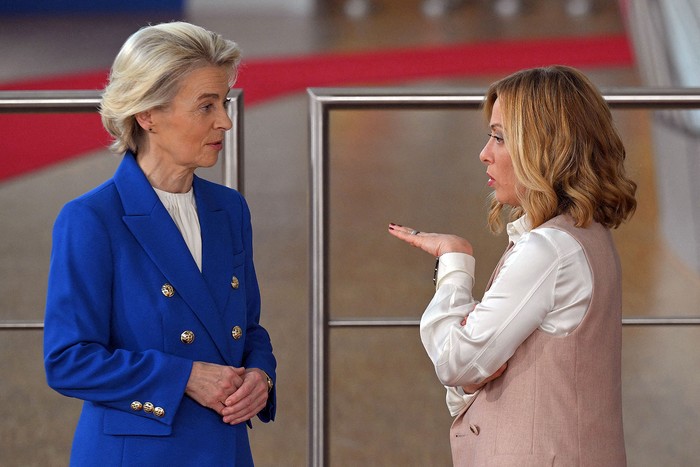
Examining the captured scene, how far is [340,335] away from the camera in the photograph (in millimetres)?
6215

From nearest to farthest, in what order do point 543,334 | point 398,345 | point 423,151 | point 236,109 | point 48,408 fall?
point 543,334 < point 236,109 < point 48,408 < point 398,345 < point 423,151

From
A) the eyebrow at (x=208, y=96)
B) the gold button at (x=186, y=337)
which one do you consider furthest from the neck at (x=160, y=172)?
the gold button at (x=186, y=337)

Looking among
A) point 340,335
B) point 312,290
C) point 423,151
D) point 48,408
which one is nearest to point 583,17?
point 423,151

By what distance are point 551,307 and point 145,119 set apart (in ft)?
2.09

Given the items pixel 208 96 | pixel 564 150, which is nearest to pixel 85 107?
pixel 208 96

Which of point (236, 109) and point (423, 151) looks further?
point (423, 151)

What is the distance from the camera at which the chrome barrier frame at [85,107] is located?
1969 millimetres

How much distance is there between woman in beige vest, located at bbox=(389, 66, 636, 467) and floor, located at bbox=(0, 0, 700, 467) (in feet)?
1.97

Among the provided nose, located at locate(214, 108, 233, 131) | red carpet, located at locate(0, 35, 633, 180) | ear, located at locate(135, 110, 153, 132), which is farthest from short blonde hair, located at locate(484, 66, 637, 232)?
red carpet, located at locate(0, 35, 633, 180)

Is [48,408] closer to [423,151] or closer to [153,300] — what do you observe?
[153,300]

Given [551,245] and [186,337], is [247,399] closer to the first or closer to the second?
[186,337]

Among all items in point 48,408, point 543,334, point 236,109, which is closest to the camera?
point 543,334

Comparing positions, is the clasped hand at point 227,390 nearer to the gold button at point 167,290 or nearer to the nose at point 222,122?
the gold button at point 167,290

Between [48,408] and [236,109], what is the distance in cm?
335
